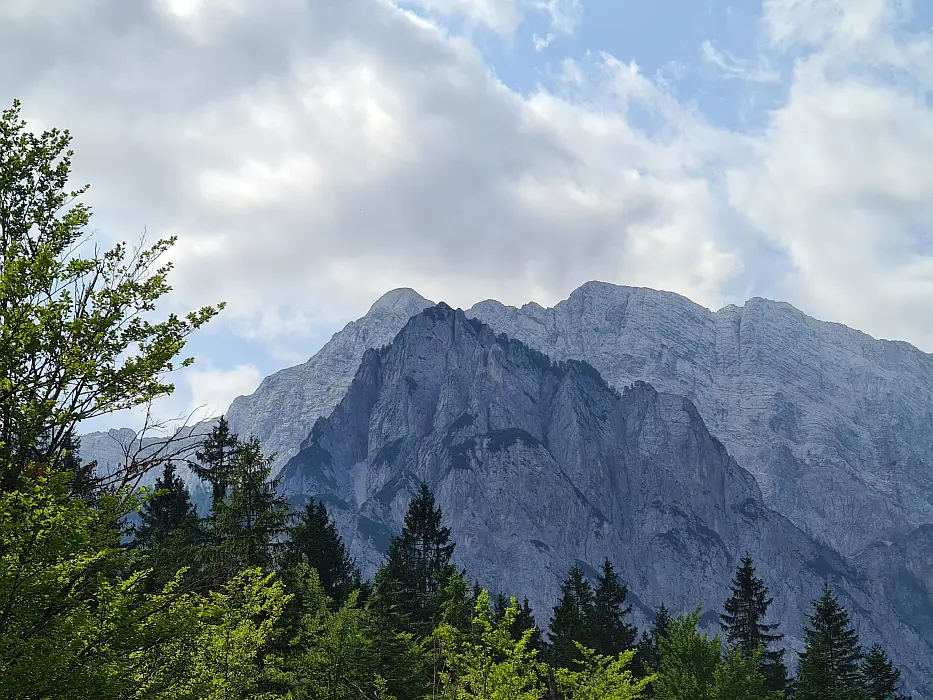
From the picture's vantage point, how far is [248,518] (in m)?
38.4

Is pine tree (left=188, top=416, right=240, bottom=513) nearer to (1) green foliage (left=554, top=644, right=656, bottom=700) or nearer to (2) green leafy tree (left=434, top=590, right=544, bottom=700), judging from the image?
(2) green leafy tree (left=434, top=590, right=544, bottom=700)

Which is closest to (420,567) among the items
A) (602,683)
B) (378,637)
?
(378,637)

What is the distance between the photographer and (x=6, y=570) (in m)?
12.0

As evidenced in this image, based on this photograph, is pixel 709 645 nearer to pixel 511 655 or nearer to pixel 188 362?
pixel 511 655

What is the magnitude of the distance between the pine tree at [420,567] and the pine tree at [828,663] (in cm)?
2116

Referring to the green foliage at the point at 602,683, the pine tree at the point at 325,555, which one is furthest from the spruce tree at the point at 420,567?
the green foliage at the point at 602,683

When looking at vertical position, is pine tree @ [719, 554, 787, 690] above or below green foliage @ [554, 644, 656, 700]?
above

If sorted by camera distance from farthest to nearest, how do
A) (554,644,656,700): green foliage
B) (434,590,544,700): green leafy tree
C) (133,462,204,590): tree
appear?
1. (133,462,204,590): tree
2. (554,644,656,700): green foliage
3. (434,590,544,700): green leafy tree

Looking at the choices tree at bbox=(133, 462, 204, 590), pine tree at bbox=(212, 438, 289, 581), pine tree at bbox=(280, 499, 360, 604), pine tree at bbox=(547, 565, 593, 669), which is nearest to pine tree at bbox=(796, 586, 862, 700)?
pine tree at bbox=(547, 565, 593, 669)

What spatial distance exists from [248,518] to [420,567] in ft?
111

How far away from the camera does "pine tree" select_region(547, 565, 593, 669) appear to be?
57281 millimetres

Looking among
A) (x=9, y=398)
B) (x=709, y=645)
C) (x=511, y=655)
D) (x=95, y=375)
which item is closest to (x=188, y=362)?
(x=95, y=375)

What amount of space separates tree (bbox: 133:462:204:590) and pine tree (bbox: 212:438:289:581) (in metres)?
1.89

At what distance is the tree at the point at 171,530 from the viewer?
37.2 metres
